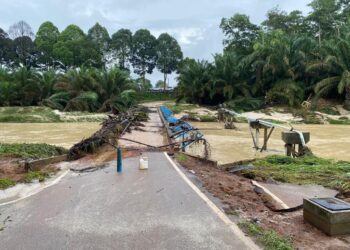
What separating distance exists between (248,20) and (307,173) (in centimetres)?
5140

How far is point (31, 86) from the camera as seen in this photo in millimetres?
44344

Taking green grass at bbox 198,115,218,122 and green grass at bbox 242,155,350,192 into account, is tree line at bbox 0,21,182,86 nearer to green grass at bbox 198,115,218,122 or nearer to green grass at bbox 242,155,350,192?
green grass at bbox 198,115,218,122

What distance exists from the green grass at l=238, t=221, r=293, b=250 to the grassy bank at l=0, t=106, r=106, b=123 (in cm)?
3198

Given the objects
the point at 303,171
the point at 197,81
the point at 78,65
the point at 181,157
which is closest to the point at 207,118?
the point at 197,81

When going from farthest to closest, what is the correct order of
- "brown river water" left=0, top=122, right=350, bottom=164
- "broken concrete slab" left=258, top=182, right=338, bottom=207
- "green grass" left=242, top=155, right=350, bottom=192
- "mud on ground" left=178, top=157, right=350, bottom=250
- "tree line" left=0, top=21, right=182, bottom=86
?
"tree line" left=0, top=21, right=182, bottom=86
"brown river water" left=0, top=122, right=350, bottom=164
"green grass" left=242, top=155, right=350, bottom=192
"broken concrete slab" left=258, top=182, right=338, bottom=207
"mud on ground" left=178, top=157, right=350, bottom=250

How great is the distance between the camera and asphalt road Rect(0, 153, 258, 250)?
546 centimetres

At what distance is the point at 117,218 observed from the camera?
661 centimetres

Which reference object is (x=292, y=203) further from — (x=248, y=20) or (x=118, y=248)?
(x=248, y=20)

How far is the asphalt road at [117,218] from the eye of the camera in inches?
215

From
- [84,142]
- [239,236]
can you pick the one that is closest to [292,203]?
[239,236]

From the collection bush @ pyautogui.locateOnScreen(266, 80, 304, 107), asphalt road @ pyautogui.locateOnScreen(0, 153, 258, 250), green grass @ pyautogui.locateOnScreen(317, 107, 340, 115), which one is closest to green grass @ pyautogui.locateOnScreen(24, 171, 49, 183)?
asphalt road @ pyautogui.locateOnScreen(0, 153, 258, 250)

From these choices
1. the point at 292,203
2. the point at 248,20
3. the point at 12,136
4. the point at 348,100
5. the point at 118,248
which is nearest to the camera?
the point at 118,248

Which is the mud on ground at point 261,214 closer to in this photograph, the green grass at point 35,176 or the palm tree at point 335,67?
the green grass at point 35,176

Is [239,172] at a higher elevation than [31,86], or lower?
lower
